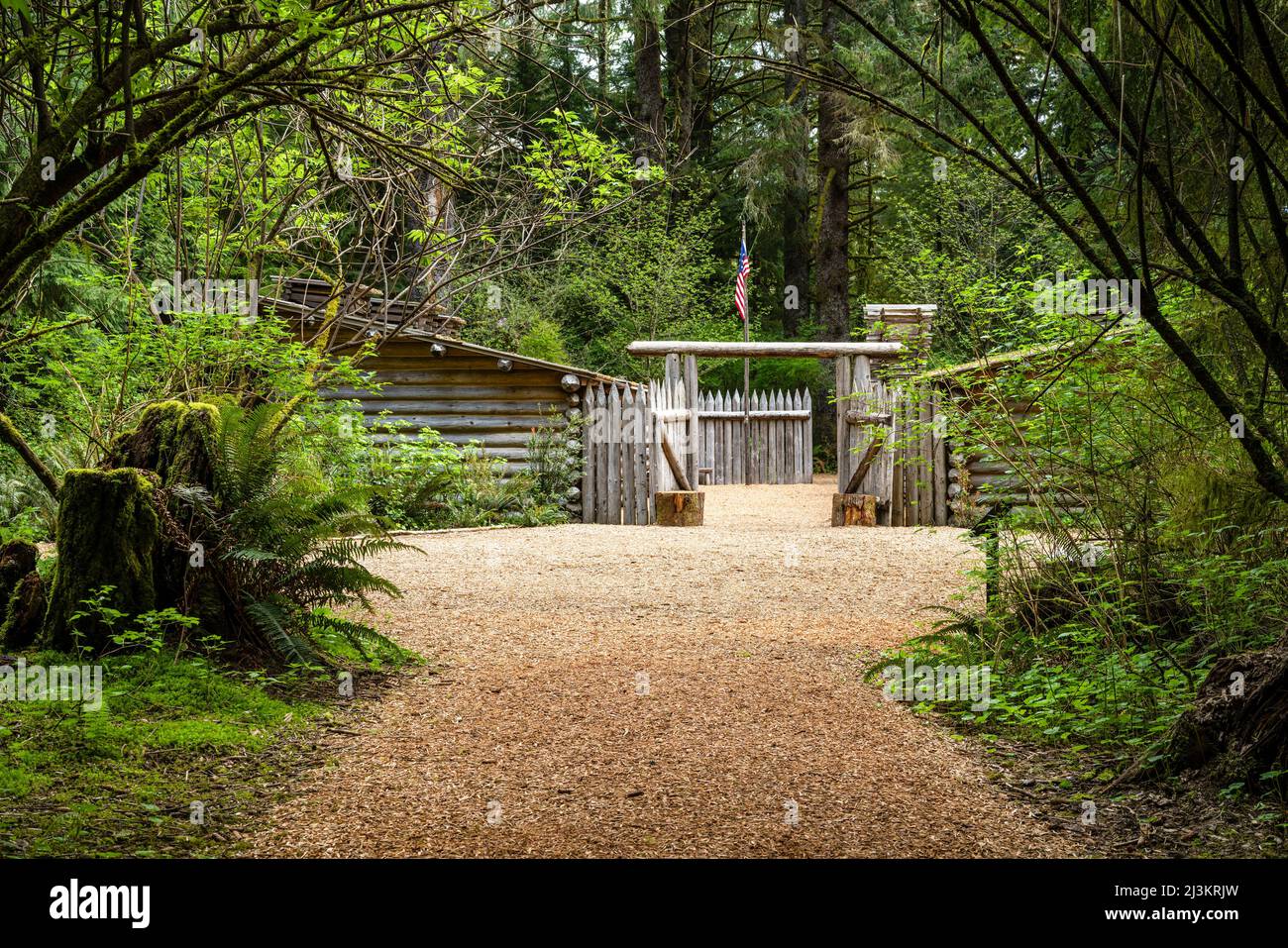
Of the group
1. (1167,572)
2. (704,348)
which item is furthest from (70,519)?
(704,348)

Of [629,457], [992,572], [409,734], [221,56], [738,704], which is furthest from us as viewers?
[629,457]

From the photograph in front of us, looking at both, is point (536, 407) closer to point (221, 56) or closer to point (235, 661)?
point (235, 661)

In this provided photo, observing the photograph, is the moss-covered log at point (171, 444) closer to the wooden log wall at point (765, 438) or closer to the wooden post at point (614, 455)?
the wooden post at point (614, 455)

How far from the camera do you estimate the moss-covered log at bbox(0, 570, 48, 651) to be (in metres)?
5.43

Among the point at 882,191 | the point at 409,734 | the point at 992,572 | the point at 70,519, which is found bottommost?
the point at 409,734

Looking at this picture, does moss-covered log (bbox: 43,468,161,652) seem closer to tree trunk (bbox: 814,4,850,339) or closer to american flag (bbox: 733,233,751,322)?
american flag (bbox: 733,233,751,322)

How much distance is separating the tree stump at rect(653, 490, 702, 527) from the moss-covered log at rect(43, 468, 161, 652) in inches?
366

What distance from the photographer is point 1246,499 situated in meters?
5.18

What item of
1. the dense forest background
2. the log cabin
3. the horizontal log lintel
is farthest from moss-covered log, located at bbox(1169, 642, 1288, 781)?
the log cabin

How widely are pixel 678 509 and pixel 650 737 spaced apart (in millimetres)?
9484

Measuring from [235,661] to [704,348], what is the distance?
1086 cm

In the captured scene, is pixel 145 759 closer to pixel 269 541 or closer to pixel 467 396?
pixel 269 541

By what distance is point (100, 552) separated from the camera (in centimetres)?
536

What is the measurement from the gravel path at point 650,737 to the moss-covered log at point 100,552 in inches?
56.8
